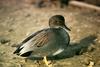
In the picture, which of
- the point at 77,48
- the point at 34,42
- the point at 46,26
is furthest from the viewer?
the point at 46,26

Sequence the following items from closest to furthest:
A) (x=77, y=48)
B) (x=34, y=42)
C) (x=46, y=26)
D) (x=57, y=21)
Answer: (x=34, y=42) → (x=57, y=21) → (x=77, y=48) → (x=46, y=26)

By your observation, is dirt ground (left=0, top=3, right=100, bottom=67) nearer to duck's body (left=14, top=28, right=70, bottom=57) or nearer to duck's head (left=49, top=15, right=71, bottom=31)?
duck's body (left=14, top=28, right=70, bottom=57)

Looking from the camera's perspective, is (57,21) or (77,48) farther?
(77,48)

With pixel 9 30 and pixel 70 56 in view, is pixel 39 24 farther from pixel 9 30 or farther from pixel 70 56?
pixel 70 56

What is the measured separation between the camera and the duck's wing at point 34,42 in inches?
214

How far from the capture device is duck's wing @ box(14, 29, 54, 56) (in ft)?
17.8

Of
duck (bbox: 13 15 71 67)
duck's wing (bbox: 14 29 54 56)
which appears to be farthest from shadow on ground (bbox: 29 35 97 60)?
duck's wing (bbox: 14 29 54 56)

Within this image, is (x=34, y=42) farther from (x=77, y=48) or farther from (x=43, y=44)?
(x=77, y=48)

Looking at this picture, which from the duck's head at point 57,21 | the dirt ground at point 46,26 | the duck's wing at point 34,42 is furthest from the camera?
the duck's head at point 57,21

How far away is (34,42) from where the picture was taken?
5.50 m

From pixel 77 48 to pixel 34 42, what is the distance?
1268 mm

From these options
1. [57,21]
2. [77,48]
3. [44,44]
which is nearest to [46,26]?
[77,48]

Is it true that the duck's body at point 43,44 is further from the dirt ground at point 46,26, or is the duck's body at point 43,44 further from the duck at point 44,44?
the dirt ground at point 46,26

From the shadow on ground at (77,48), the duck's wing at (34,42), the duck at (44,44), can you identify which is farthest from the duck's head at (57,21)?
the shadow on ground at (77,48)
